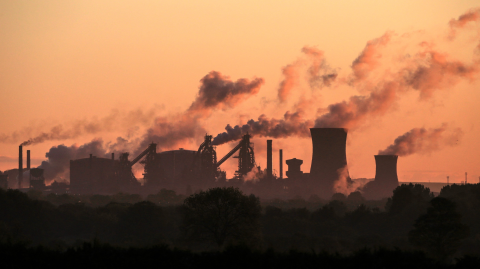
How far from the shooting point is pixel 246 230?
161ft

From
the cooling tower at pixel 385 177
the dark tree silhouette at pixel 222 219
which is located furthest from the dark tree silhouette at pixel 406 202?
the cooling tower at pixel 385 177

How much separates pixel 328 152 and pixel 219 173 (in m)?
33.1

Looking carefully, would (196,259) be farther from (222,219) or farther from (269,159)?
(269,159)

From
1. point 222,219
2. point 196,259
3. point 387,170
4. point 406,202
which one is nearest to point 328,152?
point 387,170

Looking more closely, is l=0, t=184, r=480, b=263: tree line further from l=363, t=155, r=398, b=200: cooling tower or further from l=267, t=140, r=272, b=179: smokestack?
l=267, t=140, r=272, b=179: smokestack

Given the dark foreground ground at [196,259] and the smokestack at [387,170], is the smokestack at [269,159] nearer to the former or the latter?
the smokestack at [387,170]

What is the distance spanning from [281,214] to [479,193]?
22013 mm

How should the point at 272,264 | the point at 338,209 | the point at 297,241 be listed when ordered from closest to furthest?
the point at 272,264 < the point at 297,241 < the point at 338,209

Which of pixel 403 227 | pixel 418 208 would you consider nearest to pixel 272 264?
pixel 403 227

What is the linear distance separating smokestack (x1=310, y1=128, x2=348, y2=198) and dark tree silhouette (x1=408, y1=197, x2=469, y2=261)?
226 feet

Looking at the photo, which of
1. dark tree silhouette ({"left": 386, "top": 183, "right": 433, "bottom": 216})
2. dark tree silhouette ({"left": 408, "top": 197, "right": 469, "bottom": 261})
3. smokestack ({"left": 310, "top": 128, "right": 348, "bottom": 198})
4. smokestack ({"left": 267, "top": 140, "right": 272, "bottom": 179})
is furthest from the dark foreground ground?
smokestack ({"left": 267, "top": 140, "right": 272, "bottom": 179})

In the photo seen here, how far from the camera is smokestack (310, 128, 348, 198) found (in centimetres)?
11488

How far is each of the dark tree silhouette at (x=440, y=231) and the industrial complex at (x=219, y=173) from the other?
68.9m

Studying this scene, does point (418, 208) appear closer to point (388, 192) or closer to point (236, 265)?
point (236, 265)
